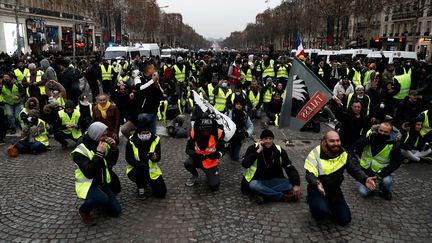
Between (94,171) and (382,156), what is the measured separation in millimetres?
4701

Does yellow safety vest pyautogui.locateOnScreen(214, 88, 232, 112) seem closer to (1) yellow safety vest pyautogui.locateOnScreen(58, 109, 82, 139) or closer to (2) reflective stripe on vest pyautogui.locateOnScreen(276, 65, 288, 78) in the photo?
(1) yellow safety vest pyautogui.locateOnScreen(58, 109, 82, 139)

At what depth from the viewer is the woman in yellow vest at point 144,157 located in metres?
6.07

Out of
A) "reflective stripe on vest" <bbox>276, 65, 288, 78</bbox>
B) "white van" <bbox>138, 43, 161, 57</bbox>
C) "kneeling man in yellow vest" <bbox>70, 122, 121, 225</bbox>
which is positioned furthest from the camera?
"white van" <bbox>138, 43, 161, 57</bbox>

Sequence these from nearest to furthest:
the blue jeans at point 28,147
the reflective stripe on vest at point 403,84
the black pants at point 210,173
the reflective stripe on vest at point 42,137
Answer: the black pants at point 210,173 → the blue jeans at point 28,147 → the reflective stripe on vest at point 42,137 → the reflective stripe on vest at point 403,84

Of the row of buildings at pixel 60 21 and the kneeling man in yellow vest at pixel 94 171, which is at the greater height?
the row of buildings at pixel 60 21

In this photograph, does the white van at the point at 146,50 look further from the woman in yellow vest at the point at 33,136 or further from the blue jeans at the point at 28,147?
the blue jeans at the point at 28,147

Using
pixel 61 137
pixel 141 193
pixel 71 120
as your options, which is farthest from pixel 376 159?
pixel 61 137

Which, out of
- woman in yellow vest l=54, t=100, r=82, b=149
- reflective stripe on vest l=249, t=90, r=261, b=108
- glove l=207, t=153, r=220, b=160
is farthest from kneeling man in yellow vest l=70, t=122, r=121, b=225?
reflective stripe on vest l=249, t=90, r=261, b=108

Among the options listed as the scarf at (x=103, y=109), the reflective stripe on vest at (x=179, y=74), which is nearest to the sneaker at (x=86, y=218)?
the scarf at (x=103, y=109)

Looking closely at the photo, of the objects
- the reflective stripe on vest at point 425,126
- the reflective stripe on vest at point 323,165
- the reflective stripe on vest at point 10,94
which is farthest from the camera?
the reflective stripe on vest at point 10,94

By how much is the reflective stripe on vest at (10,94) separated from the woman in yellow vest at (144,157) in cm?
604

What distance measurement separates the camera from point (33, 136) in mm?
8852

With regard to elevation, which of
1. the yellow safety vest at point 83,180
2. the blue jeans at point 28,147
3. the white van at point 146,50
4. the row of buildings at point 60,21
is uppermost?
the row of buildings at point 60,21

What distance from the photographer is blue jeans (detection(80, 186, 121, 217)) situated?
207 inches
